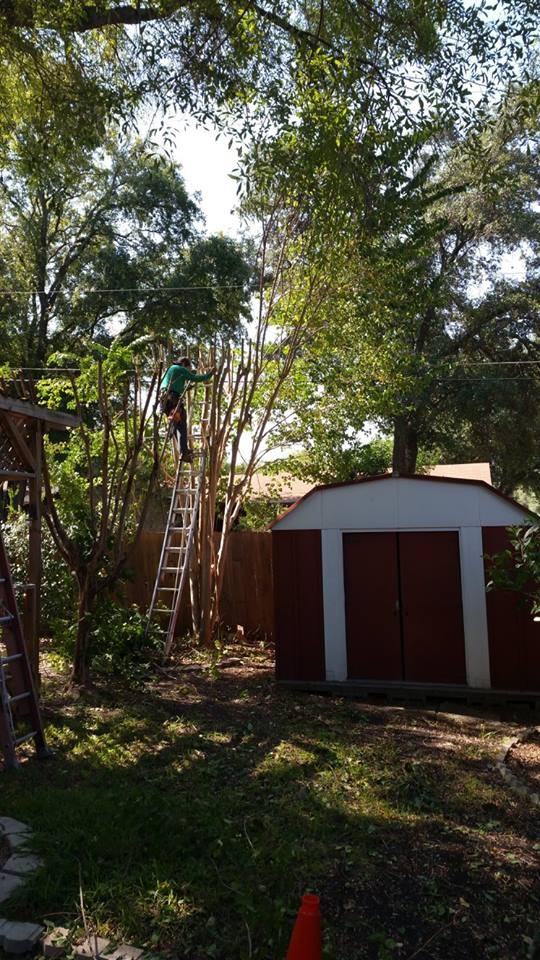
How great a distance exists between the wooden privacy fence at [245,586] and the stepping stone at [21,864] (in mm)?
8340

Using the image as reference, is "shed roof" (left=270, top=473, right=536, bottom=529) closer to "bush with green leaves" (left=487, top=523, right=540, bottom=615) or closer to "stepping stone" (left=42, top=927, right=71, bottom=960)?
"bush with green leaves" (left=487, top=523, right=540, bottom=615)

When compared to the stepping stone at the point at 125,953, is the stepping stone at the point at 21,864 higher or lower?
higher

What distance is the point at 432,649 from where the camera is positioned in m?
9.28

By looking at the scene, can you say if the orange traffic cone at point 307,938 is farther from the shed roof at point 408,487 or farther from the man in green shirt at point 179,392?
the man in green shirt at point 179,392

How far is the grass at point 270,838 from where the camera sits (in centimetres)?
344

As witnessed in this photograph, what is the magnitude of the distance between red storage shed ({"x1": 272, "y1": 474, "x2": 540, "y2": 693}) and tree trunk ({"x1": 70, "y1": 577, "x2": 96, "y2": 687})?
2.65m

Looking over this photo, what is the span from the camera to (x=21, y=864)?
3.95 meters

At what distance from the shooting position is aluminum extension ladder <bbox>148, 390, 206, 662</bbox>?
1010 cm

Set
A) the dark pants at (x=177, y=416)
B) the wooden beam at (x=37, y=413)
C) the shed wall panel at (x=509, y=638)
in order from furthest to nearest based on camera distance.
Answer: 1. the dark pants at (x=177, y=416)
2. the shed wall panel at (x=509, y=638)
3. the wooden beam at (x=37, y=413)

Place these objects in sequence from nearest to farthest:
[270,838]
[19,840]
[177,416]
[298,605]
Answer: [19,840] < [270,838] < [298,605] < [177,416]

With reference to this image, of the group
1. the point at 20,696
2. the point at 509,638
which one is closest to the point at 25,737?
the point at 20,696

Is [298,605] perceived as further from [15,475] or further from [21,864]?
[21,864]

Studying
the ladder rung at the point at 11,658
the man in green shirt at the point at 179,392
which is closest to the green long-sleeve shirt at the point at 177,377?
the man in green shirt at the point at 179,392

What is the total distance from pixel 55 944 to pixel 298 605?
655 cm
